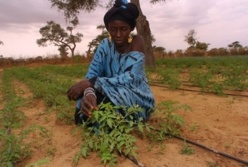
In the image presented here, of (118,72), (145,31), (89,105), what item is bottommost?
(89,105)

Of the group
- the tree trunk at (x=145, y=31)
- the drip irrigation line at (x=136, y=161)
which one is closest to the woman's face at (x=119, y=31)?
the drip irrigation line at (x=136, y=161)

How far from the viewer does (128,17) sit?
2.61 meters

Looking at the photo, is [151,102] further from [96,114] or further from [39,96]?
[39,96]

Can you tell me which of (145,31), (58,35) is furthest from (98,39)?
(145,31)

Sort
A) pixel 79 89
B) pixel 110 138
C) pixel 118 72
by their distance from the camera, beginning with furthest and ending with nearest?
pixel 118 72
pixel 79 89
pixel 110 138

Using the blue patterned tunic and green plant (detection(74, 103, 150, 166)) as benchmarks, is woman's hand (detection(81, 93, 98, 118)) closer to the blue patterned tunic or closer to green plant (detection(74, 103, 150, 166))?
green plant (detection(74, 103, 150, 166))

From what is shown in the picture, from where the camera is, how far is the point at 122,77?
99.7 inches

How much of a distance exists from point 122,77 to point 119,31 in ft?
1.51

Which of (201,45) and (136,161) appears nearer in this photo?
(136,161)

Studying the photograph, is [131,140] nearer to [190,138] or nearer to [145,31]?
[190,138]

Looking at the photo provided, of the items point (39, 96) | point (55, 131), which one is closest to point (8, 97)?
point (39, 96)

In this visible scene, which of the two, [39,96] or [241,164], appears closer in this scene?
[241,164]

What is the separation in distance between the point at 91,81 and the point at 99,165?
76 centimetres

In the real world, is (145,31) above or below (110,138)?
above
